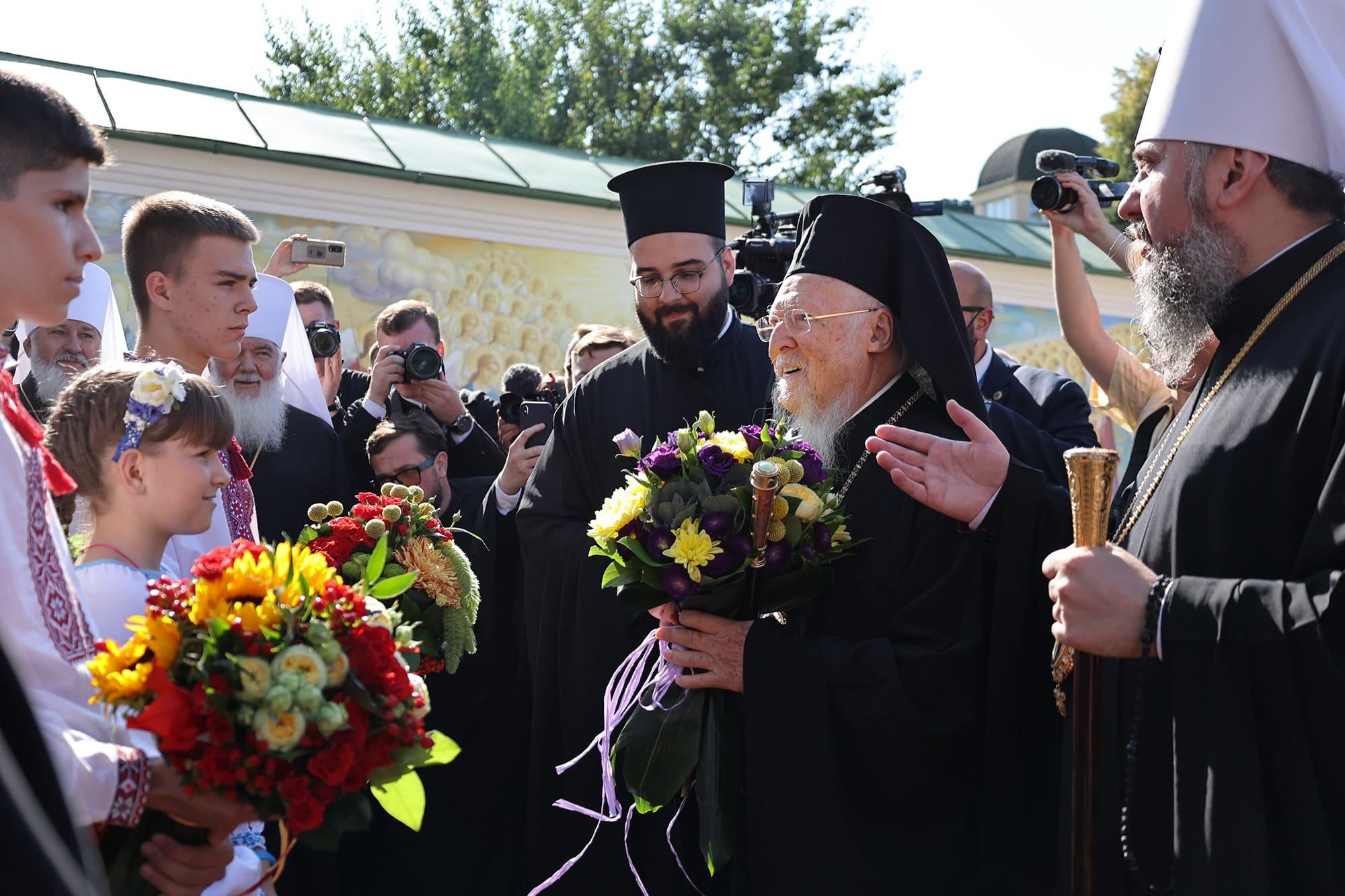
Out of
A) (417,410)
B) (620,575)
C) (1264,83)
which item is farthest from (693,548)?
(417,410)

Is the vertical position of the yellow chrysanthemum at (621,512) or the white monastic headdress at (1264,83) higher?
the white monastic headdress at (1264,83)

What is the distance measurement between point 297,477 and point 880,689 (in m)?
2.96

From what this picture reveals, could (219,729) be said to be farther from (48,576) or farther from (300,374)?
(300,374)

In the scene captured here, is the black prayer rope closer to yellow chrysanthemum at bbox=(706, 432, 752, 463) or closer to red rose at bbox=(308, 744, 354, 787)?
yellow chrysanthemum at bbox=(706, 432, 752, 463)

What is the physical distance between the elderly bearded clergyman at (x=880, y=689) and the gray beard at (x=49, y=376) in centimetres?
311

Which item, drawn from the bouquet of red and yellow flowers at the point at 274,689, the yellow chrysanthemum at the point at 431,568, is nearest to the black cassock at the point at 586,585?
the yellow chrysanthemum at the point at 431,568

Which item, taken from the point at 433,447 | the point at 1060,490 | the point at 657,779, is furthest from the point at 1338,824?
the point at 433,447

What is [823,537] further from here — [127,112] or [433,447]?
[127,112]

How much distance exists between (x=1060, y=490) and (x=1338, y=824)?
3.97 ft

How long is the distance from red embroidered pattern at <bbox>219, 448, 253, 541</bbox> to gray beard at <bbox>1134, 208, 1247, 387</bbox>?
2648 mm

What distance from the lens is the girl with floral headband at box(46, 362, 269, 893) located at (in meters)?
3.12

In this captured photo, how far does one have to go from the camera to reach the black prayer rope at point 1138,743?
101 inches

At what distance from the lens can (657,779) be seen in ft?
11.2

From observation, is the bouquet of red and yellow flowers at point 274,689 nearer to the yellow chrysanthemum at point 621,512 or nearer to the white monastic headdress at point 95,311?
the yellow chrysanthemum at point 621,512
